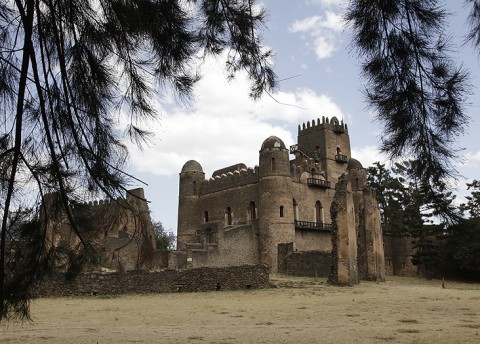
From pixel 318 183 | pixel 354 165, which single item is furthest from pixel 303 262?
pixel 354 165

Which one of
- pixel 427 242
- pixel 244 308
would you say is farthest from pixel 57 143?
pixel 427 242

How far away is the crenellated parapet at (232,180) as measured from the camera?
42.2m

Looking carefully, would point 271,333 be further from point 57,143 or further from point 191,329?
point 57,143

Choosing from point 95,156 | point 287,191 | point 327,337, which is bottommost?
point 327,337

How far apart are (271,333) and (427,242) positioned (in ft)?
102

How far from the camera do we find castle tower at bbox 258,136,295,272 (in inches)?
1451

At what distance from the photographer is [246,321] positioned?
11.5m

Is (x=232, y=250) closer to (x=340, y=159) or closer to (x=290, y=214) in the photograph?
(x=290, y=214)

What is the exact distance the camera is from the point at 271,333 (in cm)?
918

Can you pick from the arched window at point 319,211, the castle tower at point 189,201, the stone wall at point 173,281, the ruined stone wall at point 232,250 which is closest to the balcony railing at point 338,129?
the arched window at point 319,211

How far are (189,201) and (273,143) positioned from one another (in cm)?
1042

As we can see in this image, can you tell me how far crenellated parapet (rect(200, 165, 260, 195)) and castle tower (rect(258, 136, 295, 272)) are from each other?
2.81 metres

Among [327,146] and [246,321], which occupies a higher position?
[327,146]

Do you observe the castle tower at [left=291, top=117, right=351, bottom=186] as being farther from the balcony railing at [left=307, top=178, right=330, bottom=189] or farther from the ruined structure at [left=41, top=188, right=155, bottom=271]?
the ruined structure at [left=41, top=188, right=155, bottom=271]
